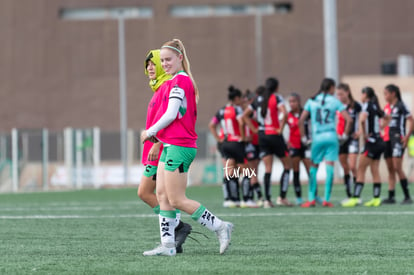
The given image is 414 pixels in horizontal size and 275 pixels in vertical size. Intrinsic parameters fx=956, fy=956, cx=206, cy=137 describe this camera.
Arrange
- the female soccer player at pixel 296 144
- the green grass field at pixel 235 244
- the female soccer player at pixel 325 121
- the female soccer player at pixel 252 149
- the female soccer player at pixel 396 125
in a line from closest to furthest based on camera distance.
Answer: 1. the green grass field at pixel 235 244
2. the female soccer player at pixel 325 121
3. the female soccer player at pixel 396 125
4. the female soccer player at pixel 252 149
5. the female soccer player at pixel 296 144

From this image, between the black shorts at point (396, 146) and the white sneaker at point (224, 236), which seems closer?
the white sneaker at point (224, 236)

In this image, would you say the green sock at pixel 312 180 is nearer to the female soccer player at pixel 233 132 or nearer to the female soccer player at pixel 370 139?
the female soccer player at pixel 370 139

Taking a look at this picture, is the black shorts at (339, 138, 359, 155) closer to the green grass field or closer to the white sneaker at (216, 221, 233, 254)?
the green grass field

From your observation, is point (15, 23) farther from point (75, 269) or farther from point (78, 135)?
point (75, 269)

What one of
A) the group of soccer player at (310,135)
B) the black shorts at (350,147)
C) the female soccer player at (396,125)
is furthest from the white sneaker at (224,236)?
the black shorts at (350,147)

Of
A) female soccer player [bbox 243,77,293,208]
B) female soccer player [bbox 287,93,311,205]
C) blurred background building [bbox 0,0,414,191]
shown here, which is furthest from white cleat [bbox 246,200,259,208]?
blurred background building [bbox 0,0,414,191]

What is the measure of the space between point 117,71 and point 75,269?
4948 cm

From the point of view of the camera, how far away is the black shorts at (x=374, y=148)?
15.8 metres

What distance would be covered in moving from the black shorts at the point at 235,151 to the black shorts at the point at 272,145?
40 centimetres

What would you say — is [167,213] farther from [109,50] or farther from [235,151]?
[109,50]

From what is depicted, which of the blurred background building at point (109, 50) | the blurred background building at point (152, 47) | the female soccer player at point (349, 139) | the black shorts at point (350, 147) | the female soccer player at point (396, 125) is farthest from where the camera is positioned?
the blurred background building at point (109, 50)

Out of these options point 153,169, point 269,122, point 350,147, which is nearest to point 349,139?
point 350,147

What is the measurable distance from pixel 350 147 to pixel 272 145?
6.98 ft

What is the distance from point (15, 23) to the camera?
56969 millimetres
